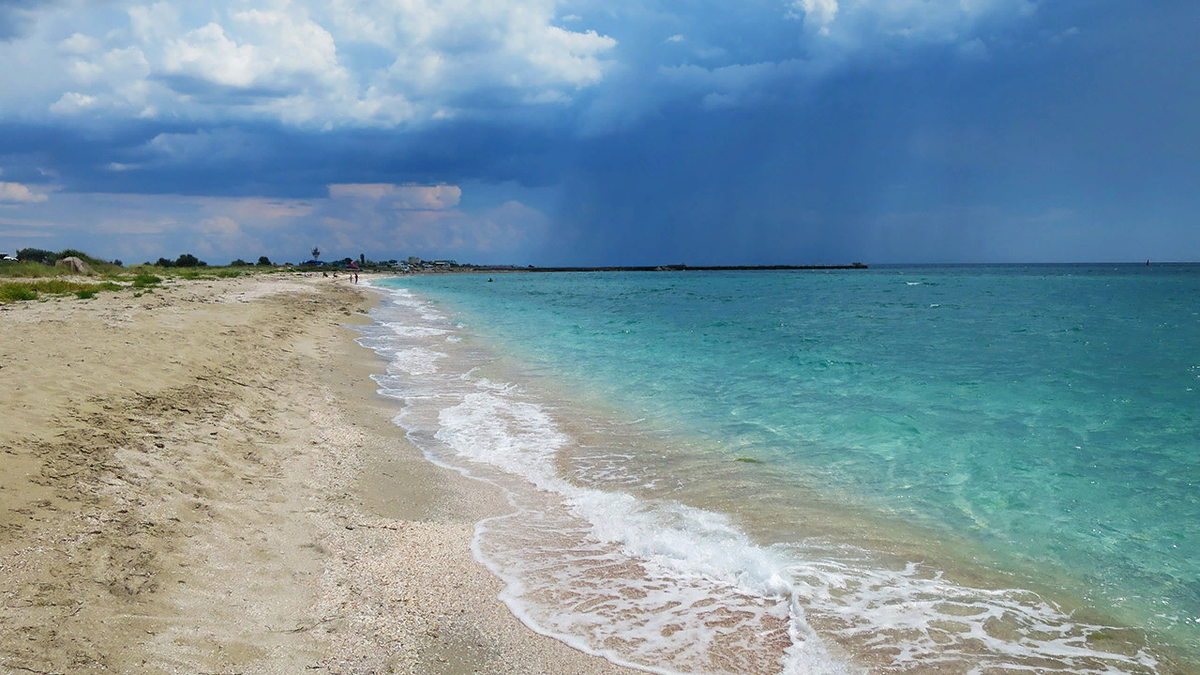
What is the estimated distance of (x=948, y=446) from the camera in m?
9.68

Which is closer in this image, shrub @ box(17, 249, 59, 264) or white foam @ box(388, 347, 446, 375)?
white foam @ box(388, 347, 446, 375)

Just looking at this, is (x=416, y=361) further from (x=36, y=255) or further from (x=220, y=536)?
(x=36, y=255)

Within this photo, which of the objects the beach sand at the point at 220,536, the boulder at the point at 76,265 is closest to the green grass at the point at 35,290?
the beach sand at the point at 220,536

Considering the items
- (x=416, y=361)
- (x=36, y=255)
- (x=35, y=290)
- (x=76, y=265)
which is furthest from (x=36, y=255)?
(x=416, y=361)

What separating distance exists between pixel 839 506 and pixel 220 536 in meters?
6.58

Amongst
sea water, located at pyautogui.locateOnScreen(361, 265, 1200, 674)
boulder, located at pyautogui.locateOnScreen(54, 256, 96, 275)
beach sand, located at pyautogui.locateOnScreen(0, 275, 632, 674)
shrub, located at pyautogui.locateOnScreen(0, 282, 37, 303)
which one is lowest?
sea water, located at pyautogui.locateOnScreen(361, 265, 1200, 674)

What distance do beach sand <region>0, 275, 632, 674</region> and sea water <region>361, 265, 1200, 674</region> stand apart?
1.95 feet

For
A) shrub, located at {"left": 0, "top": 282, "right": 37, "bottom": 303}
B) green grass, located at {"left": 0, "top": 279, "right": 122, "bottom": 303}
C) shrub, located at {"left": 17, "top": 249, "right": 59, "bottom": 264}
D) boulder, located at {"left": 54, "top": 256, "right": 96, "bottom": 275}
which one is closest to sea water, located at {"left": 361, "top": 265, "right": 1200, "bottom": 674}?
shrub, located at {"left": 0, "top": 282, "right": 37, "bottom": 303}

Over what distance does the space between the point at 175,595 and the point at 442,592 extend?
6.08ft

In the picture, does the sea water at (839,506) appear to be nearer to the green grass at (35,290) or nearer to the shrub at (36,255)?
the green grass at (35,290)

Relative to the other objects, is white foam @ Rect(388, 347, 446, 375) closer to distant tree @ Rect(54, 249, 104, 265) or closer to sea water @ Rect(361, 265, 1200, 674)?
sea water @ Rect(361, 265, 1200, 674)

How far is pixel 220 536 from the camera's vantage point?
5.14m

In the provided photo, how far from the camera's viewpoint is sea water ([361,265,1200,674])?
4.52m

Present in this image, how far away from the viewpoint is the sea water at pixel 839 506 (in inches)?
178
